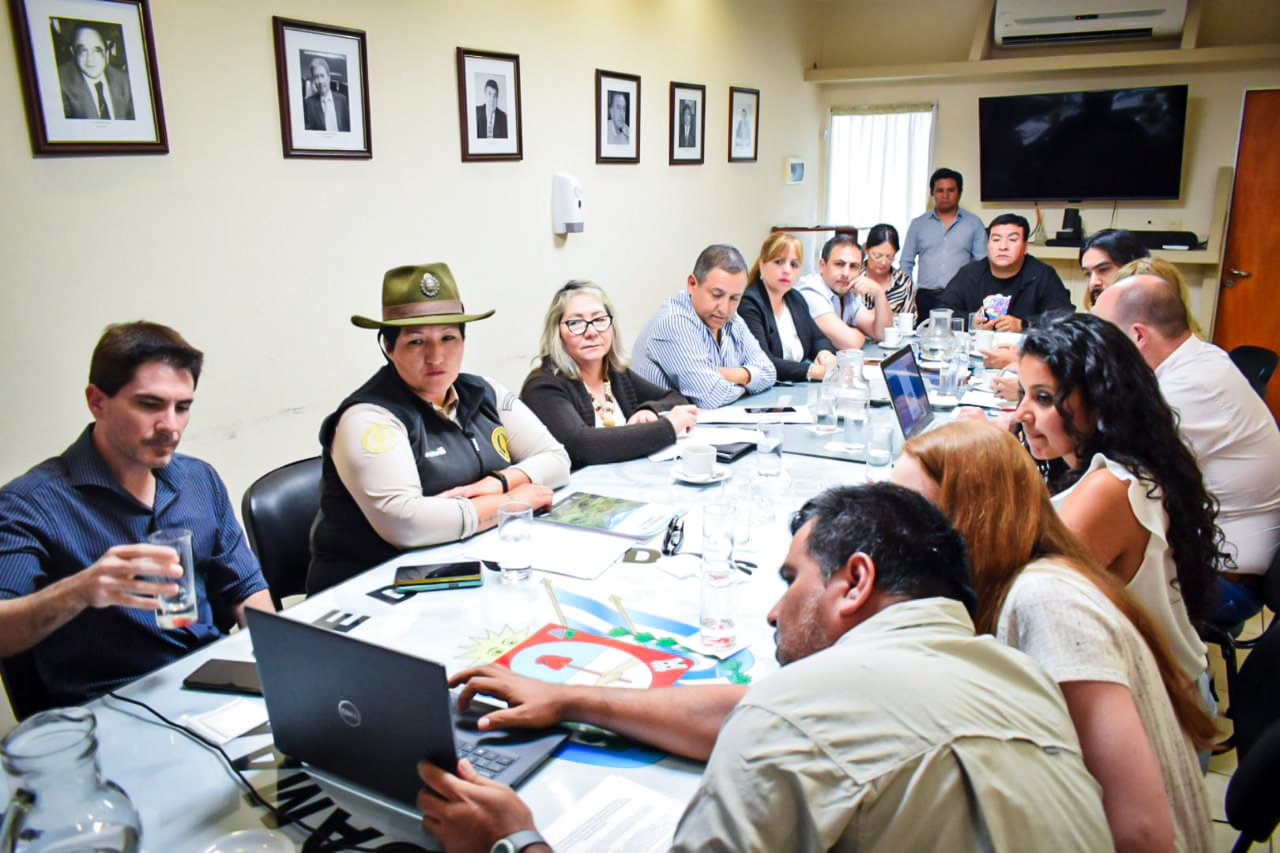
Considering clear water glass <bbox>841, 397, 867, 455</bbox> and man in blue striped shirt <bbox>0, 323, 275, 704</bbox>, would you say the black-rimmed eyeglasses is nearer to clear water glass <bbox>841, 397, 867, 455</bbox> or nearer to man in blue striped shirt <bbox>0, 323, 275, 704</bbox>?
clear water glass <bbox>841, 397, 867, 455</bbox>

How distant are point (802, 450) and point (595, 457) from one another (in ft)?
2.30

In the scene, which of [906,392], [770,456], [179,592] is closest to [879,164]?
[906,392]

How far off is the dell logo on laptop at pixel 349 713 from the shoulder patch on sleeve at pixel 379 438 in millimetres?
1013

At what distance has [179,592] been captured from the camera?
1542 millimetres

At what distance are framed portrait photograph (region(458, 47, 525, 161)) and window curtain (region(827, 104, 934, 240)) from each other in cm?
414

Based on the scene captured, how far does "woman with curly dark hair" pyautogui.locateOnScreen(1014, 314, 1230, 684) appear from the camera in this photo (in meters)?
1.80

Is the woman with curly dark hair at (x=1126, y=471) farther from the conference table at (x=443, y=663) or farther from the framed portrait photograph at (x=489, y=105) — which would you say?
the framed portrait photograph at (x=489, y=105)

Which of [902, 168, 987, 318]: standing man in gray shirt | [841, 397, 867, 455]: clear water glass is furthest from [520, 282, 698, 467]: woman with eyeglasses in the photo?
[902, 168, 987, 318]: standing man in gray shirt

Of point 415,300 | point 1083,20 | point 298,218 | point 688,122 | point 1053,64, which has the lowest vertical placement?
point 415,300

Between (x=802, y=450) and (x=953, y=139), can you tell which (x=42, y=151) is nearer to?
(x=802, y=450)

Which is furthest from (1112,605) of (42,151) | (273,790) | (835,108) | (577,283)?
(835,108)

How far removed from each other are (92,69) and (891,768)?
2.99 metres

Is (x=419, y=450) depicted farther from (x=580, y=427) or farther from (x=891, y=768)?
(x=891, y=768)

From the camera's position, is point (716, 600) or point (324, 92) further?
point (324, 92)
